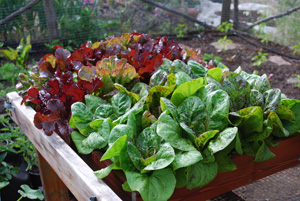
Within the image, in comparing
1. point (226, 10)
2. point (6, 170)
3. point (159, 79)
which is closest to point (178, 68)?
point (159, 79)

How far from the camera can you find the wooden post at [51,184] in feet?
4.85

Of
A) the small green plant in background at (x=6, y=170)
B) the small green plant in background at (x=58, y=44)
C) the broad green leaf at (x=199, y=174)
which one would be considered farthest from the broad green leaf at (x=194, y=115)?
the small green plant in background at (x=58, y=44)

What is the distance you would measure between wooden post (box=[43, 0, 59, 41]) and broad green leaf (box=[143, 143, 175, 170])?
3725mm

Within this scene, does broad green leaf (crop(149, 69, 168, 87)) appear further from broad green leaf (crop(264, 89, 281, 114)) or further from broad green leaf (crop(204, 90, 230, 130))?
broad green leaf (crop(264, 89, 281, 114))

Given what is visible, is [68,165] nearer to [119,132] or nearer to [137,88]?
[119,132]

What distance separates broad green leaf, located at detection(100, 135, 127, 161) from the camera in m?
0.76

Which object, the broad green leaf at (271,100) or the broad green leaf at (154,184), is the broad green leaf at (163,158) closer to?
the broad green leaf at (154,184)

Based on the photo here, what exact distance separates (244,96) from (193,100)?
216mm

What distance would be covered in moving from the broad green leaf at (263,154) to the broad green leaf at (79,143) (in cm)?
52

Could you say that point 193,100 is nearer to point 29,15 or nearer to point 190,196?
point 190,196

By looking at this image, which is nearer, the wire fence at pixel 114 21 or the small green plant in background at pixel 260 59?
the small green plant in background at pixel 260 59

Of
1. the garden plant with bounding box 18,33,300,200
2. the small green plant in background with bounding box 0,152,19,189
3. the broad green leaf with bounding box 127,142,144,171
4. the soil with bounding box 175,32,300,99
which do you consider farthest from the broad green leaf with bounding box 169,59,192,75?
the soil with bounding box 175,32,300,99

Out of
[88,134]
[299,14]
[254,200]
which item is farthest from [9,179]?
[299,14]

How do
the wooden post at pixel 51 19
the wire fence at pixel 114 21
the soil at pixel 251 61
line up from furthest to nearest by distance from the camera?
the wire fence at pixel 114 21 < the wooden post at pixel 51 19 < the soil at pixel 251 61
